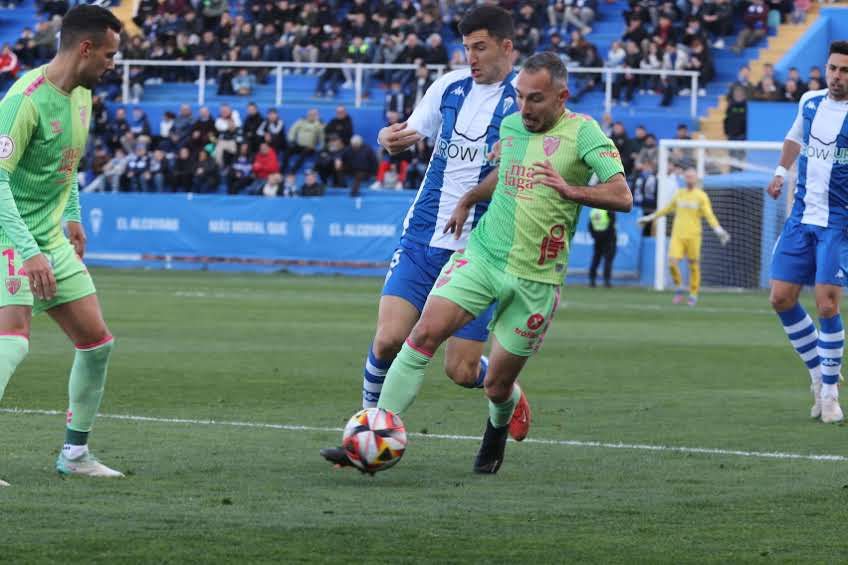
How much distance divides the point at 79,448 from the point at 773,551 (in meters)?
3.37

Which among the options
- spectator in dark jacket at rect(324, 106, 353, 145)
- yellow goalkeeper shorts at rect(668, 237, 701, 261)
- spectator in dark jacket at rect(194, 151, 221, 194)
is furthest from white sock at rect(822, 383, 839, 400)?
spectator in dark jacket at rect(194, 151, 221, 194)

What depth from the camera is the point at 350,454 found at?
7.93 meters

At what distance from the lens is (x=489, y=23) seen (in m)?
8.95

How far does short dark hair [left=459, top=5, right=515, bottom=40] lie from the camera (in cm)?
895

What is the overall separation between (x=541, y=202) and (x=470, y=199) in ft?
2.18

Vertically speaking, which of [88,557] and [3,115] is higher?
[3,115]

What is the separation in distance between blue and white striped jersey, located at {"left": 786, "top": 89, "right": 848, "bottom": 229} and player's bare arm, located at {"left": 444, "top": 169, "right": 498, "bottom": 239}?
332 centimetres

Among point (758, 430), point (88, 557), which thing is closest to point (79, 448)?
point (88, 557)

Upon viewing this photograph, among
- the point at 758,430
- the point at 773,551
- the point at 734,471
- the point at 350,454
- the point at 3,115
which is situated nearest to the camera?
the point at 773,551

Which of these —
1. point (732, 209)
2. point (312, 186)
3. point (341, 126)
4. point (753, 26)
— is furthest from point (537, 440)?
point (753, 26)

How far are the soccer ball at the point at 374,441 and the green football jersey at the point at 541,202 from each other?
0.94 metres

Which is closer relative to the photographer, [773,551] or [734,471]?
[773,551]

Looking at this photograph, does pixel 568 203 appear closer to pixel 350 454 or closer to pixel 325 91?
pixel 350 454

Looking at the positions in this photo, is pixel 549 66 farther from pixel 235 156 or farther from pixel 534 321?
pixel 235 156
